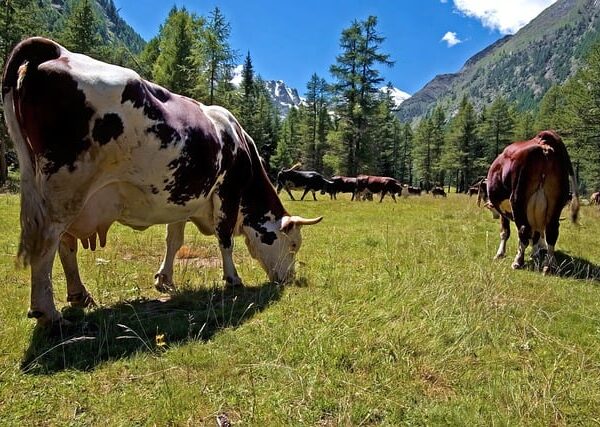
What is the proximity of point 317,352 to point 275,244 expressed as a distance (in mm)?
3054

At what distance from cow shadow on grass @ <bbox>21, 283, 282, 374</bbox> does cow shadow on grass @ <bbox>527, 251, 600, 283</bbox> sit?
442 cm

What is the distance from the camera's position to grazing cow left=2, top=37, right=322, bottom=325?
3812 mm

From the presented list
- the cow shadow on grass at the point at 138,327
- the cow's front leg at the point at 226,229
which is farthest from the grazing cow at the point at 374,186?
the cow shadow on grass at the point at 138,327

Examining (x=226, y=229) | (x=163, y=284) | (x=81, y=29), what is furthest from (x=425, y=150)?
(x=163, y=284)

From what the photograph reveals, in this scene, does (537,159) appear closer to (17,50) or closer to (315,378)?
(315,378)

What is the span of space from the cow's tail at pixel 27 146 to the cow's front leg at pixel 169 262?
2.05 meters

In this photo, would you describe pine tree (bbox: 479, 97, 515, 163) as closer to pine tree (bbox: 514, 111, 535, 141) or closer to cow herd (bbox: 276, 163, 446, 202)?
pine tree (bbox: 514, 111, 535, 141)

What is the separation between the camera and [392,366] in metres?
3.38

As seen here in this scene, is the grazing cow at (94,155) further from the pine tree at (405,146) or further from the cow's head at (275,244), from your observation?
the pine tree at (405,146)

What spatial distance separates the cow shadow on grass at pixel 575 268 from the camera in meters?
7.00

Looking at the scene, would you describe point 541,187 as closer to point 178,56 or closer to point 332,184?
point 332,184

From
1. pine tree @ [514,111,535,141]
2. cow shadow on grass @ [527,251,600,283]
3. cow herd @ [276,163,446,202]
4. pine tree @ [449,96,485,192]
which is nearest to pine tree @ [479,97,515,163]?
pine tree @ [449,96,485,192]

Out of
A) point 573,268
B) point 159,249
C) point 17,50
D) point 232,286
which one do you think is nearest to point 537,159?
point 573,268

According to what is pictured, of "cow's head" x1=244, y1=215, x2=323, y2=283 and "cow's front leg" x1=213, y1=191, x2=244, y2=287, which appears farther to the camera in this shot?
"cow's head" x1=244, y1=215, x2=323, y2=283
